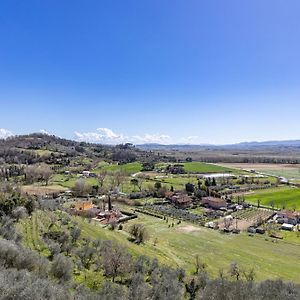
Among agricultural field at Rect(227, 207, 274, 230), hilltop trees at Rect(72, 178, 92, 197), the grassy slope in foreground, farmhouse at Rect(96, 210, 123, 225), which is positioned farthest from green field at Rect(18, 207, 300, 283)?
hilltop trees at Rect(72, 178, 92, 197)

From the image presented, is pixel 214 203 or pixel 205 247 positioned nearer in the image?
pixel 205 247

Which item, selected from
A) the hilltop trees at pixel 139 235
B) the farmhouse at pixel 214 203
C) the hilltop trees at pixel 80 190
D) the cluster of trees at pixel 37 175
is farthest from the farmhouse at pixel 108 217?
the cluster of trees at pixel 37 175

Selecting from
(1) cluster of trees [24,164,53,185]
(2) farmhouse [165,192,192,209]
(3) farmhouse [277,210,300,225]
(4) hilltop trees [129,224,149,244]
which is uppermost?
(1) cluster of trees [24,164,53,185]

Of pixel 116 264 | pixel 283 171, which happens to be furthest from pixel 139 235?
pixel 283 171

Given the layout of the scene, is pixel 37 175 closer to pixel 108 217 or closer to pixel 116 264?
pixel 108 217

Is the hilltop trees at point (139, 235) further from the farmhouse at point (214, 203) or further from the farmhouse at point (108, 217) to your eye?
the farmhouse at point (214, 203)

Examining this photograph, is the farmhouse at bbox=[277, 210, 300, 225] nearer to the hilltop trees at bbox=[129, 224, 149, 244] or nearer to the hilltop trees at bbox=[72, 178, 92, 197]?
the hilltop trees at bbox=[129, 224, 149, 244]
